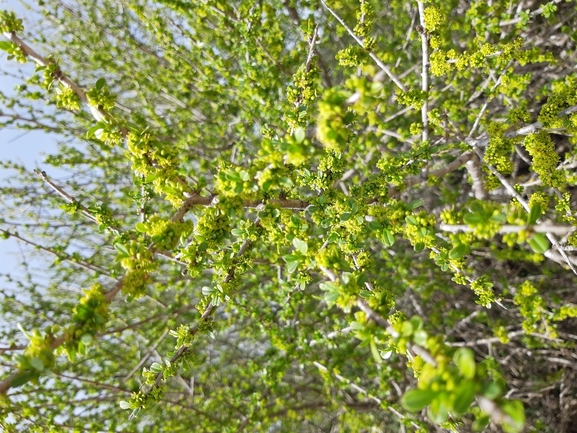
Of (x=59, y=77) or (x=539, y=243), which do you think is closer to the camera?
(x=539, y=243)

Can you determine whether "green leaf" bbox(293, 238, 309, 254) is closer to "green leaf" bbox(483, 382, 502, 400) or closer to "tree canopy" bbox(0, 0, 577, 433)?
"tree canopy" bbox(0, 0, 577, 433)

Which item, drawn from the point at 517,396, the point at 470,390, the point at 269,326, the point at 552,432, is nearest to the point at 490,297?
the point at 470,390

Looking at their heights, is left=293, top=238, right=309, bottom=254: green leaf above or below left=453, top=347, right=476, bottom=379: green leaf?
above

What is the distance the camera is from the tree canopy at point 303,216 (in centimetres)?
150

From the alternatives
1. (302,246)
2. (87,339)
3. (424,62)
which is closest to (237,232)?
(302,246)

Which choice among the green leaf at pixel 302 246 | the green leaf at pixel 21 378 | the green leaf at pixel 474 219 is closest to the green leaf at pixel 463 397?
the green leaf at pixel 474 219

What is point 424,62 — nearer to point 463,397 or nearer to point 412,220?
point 412,220

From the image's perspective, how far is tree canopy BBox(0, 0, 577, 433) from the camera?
150 centimetres

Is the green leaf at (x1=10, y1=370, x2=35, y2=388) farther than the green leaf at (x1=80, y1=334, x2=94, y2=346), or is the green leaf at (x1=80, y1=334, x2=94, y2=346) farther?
the green leaf at (x1=80, y1=334, x2=94, y2=346)

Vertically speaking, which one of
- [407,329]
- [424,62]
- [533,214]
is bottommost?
[407,329]

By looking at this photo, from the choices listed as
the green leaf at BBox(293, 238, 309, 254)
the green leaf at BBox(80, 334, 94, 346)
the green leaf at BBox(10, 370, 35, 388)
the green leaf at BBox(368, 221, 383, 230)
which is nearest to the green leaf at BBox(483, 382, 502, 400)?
the green leaf at BBox(293, 238, 309, 254)

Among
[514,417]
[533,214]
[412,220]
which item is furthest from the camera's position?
[412,220]

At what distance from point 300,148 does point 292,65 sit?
2.75 m

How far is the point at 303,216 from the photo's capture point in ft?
8.06
